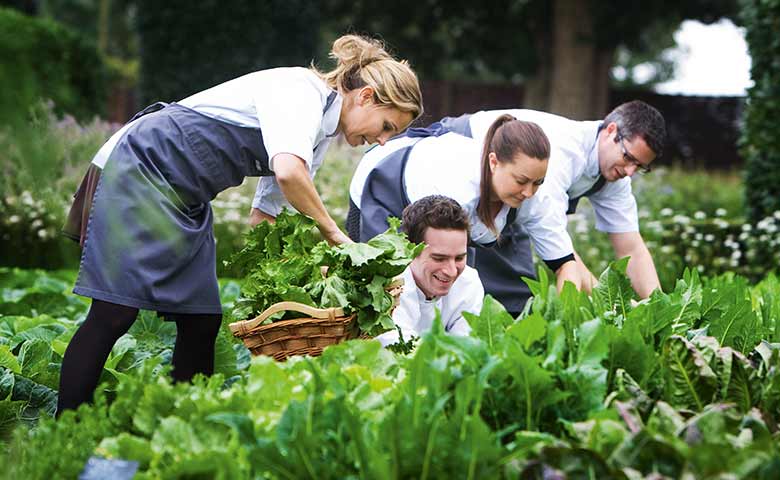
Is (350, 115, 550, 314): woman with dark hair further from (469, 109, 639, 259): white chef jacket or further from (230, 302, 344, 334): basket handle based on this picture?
(230, 302, 344, 334): basket handle

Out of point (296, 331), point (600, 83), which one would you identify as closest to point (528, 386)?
point (296, 331)

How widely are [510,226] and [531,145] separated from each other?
0.76 metres

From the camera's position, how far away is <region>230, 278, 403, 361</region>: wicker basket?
2736mm

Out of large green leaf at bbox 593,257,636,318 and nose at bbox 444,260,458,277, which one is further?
nose at bbox 444,260,458,277

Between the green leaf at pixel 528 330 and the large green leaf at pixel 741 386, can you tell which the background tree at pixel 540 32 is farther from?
the green leaf at pixel 528 330

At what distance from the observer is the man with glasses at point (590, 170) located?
371 centimetres

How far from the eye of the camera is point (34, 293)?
15.1 ft

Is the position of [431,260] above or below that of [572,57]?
above

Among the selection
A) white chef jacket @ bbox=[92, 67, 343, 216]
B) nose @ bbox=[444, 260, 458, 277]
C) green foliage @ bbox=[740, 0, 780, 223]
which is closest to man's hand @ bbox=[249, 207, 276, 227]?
white chef jacket @ bbox=[92, 67, 343, 216]

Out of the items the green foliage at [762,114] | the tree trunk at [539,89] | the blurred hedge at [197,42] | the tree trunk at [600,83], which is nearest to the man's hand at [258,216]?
the green foliage at [762,114]

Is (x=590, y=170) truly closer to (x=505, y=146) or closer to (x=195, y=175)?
(x=505, y=146)

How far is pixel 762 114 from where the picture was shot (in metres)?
6.86

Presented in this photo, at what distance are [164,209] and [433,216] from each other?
2.87 ft

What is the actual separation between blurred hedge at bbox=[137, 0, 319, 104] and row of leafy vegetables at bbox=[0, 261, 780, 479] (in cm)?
1101
